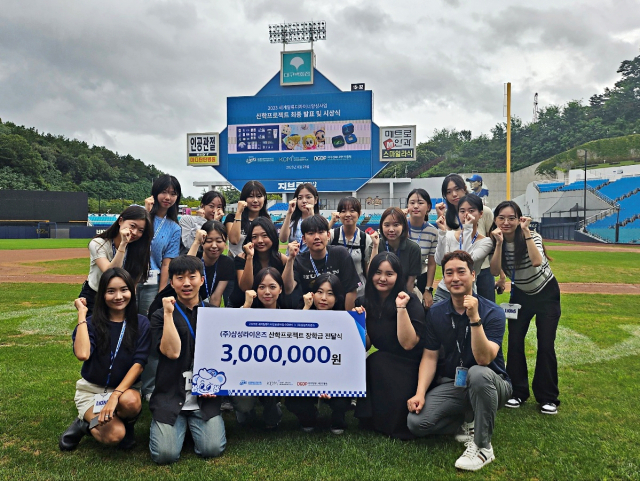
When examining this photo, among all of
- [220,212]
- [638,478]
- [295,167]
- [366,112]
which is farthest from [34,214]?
[638,478]

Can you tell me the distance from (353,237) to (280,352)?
1.47 meters

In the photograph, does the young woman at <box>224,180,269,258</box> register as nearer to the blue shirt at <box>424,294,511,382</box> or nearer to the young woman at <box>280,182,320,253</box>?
the young woman at <box>280,182,320,253</box>

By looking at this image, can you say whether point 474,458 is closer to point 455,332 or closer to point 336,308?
point 455,332

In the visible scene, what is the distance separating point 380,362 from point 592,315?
22.1 feet

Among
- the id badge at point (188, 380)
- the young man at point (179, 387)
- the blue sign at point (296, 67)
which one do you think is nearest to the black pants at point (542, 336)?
the young man at point (179, 387)

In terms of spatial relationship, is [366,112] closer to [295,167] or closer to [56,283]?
[295,167]

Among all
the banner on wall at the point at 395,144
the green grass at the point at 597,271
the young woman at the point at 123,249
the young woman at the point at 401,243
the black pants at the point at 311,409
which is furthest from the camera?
the banner on wall at the point at 395,144

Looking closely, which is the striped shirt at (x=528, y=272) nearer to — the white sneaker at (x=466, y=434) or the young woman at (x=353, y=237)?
the young woman at (x=353, y=237)

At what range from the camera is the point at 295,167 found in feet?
92.2

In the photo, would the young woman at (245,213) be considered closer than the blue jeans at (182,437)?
No

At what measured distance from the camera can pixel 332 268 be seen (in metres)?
4.05

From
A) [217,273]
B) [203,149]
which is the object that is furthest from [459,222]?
[203,149]

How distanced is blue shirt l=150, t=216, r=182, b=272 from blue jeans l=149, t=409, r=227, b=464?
154 centimetres

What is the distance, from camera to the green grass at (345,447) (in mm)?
3082
